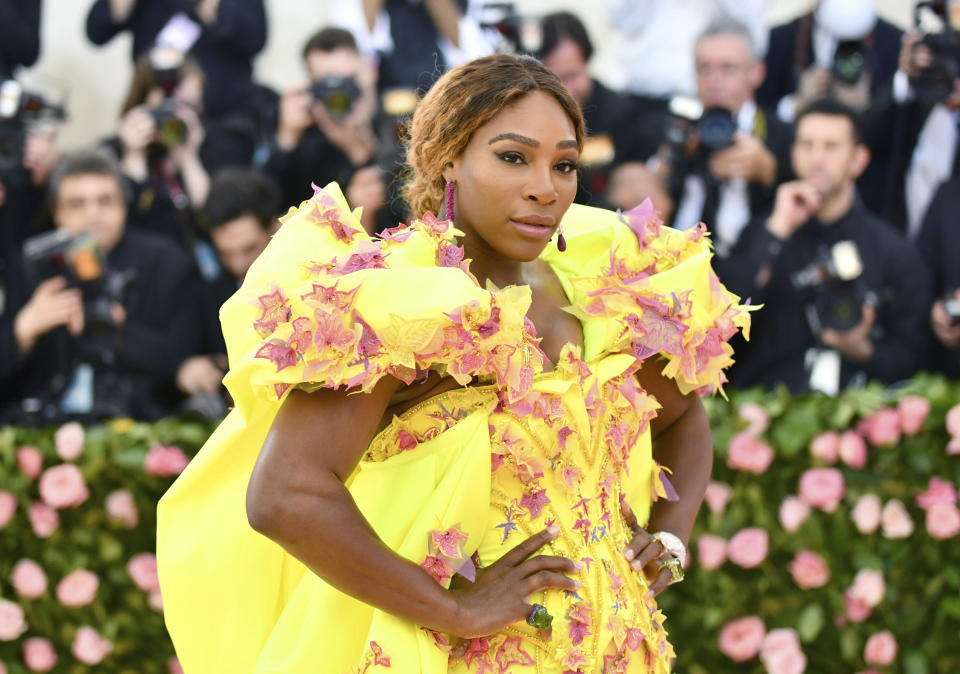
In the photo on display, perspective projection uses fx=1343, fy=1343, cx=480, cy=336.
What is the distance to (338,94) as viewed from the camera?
535cm

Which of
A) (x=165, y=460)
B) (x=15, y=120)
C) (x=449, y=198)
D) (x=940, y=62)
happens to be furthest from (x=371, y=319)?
(x=15, y=120)

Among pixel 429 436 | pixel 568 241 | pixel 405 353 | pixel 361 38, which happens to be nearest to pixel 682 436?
pixel 568 241

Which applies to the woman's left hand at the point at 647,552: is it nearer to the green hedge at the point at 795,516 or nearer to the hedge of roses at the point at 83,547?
the green hedge at the point at 795,516

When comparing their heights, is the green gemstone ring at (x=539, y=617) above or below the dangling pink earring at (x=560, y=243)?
below

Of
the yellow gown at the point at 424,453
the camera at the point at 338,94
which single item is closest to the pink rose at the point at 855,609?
the yellow gown at the point at 424,453

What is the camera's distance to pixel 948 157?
529 cm

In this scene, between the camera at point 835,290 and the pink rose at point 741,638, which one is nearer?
the pink rose at point 741,638

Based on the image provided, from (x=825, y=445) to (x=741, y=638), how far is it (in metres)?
0.64

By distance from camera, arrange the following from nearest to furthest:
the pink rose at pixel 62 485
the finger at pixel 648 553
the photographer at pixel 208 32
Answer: the finger at pixel 648 553
the pink rose at pixel 62 485
the photographer at pixel 208 32

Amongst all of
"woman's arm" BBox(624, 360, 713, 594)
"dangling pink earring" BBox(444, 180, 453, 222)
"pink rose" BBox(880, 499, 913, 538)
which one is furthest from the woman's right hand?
"pink rose" BBox(880, 499, 913, 538)

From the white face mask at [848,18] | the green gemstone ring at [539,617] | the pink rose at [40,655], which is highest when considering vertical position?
the green gemstone ring at [539,617]

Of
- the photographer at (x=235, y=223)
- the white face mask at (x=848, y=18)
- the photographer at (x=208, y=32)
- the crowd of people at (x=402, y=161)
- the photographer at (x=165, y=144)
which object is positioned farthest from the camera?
the photographer at (x=208, y=32)

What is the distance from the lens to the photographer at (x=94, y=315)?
16.2ft

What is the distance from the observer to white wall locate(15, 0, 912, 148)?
23.0 feet
